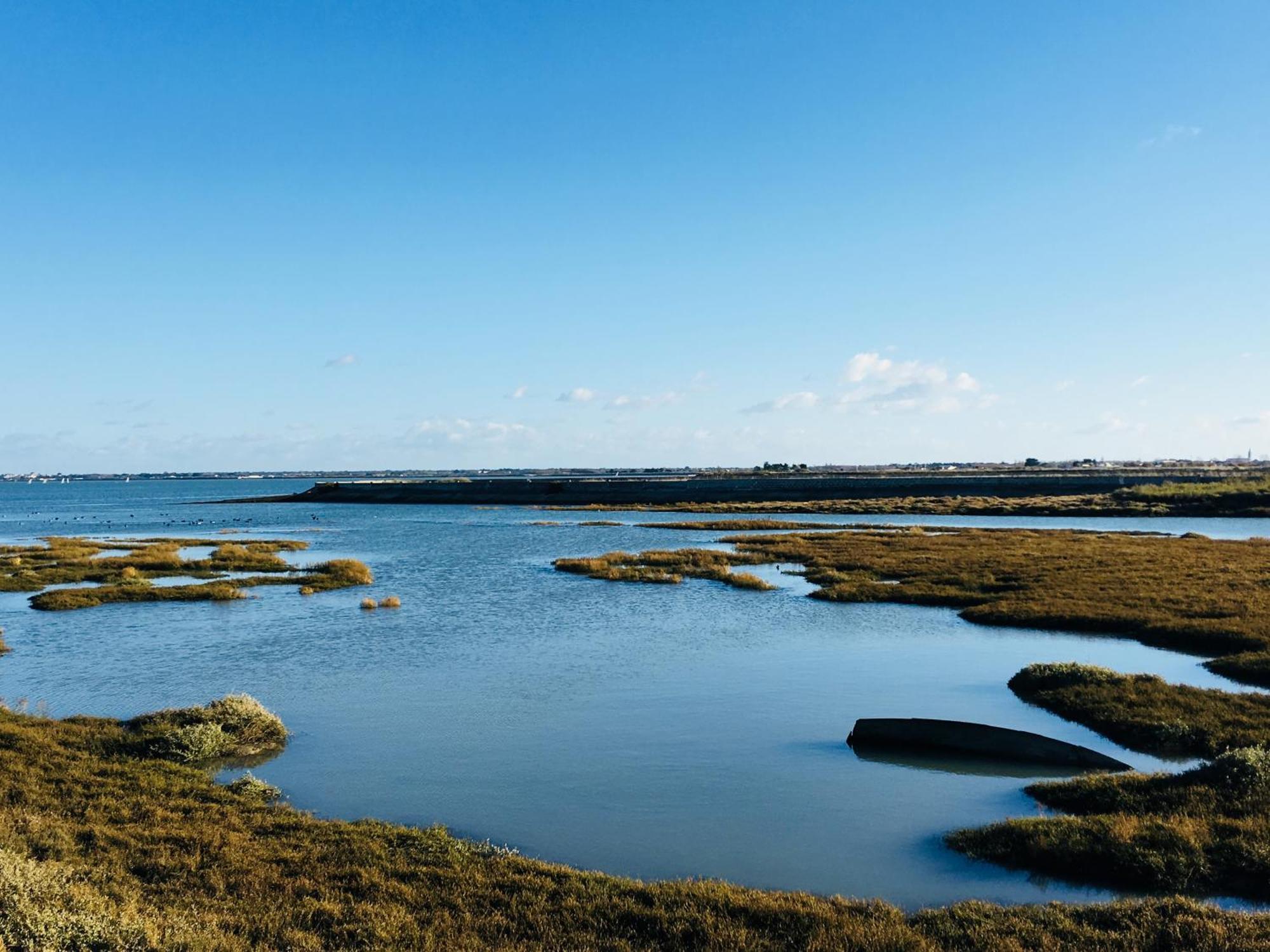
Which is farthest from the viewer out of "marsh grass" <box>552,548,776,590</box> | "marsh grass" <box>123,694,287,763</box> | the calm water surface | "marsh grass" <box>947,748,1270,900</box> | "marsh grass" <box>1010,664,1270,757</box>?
"marsh grass" <box>552,548,776,590</box>

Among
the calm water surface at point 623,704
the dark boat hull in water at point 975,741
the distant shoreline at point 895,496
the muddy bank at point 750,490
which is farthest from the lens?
the muddy bank at point 750,490

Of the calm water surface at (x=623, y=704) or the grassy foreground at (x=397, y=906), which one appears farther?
the calm water surface at (x=623, y=704)

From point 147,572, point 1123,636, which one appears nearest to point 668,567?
point 1123,636

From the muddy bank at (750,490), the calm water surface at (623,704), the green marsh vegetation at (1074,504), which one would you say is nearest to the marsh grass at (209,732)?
the calm water surface at (623,704)

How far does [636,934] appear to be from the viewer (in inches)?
448

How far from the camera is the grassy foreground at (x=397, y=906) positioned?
1080 cm

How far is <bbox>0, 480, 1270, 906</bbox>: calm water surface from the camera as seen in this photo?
16.0 m

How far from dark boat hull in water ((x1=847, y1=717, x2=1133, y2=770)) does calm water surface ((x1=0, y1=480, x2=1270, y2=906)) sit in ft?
2.26

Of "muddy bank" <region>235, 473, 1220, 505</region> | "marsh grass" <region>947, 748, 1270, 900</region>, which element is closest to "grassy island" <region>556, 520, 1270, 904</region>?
"marsh grass" <region>947, 748, 1270, 900</region>

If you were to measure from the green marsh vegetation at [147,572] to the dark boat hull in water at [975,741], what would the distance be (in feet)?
125

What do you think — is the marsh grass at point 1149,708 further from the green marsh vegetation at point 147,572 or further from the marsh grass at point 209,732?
the green marsh vegetation at point 147,572

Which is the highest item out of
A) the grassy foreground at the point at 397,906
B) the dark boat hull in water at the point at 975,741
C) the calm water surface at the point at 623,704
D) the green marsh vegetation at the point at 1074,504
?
the green marsh vegetation at the point at 1074,504

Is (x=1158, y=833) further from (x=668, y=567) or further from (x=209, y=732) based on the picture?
(x=668, y=567)

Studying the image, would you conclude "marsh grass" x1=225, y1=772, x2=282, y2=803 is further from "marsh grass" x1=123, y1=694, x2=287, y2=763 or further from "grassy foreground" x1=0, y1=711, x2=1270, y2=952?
"marsh grass" x1=123, y1=694, x2=287, y2=763
